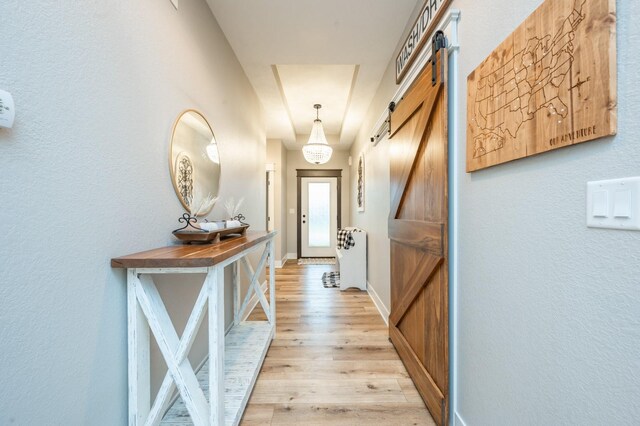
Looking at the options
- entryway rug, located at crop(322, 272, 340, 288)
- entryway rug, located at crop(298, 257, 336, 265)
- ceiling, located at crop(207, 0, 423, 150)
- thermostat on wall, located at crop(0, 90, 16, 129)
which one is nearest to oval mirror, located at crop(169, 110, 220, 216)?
thermostat on wall, located at crop(0, 90, 16, 129)

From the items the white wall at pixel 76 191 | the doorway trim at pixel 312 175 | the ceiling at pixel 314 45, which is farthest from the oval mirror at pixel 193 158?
the doorway trim at pixel 312 175

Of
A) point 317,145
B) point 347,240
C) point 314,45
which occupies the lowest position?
point 347,240

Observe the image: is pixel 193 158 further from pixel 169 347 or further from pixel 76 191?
pixel 169 347

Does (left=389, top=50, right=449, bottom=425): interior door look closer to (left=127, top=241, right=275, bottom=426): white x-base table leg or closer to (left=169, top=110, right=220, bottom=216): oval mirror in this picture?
(left=127, top=241, right=275, bottom=426): white x-base table leg

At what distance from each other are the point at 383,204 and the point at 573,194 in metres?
2.27

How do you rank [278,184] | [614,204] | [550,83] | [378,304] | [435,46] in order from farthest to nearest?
[278,184]
[378,304]
[435,46]
[550,83]
[614,204]

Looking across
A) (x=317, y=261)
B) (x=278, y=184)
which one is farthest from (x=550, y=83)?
(x=317, y=261)

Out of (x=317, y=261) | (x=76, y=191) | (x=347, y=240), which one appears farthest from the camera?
(x=317, y=261)

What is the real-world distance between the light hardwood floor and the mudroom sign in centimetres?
212

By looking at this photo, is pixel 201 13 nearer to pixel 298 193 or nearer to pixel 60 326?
pixel 60 326

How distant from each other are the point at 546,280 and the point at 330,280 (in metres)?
3.79

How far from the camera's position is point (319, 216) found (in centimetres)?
691

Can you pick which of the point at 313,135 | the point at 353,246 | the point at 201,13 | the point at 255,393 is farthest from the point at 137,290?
the point at 313,135

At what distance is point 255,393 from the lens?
1753mm
